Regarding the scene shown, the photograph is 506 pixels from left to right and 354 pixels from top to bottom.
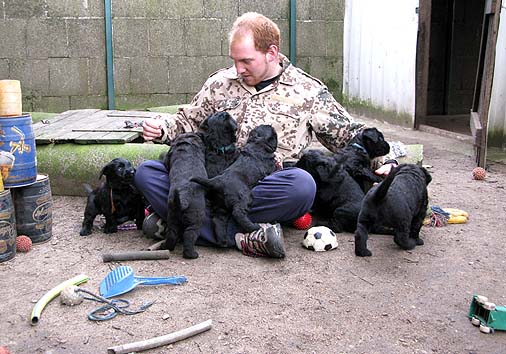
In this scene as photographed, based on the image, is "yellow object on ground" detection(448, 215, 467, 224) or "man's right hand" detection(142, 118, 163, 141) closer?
"man's right hand" detection(142, 118, 163, 141)

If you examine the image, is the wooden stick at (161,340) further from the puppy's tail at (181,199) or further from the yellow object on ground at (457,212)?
the yellow object on ground at (457,212)

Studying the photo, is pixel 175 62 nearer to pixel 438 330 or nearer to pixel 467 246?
pixel 467 246

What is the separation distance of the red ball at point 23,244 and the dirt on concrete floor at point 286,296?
0.05m

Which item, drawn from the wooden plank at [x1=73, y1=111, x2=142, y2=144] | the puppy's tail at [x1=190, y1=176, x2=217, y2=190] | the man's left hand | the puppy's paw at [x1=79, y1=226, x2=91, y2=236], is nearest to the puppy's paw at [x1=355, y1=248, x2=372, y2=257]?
the man's left hand

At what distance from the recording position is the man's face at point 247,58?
4082mm

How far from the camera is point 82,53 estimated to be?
9.16 meters

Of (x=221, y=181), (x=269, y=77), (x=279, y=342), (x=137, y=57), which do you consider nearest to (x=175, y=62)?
(x=137, y=57)

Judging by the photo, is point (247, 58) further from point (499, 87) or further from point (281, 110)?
point (499, 87)

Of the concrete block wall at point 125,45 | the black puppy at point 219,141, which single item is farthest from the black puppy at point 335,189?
the concrete block wall at point 125,45

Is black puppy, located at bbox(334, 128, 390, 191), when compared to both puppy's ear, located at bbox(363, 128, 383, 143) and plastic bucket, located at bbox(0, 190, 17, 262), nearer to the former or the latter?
puppy's ear, located at bbox(363, 128, 383, 143)

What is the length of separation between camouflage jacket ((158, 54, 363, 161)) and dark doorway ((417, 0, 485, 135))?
23.0 ft

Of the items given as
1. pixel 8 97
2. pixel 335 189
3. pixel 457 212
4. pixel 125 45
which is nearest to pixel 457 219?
pixel 457 212

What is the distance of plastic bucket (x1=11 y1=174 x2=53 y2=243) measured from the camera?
3.95 m

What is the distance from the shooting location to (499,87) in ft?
22.7
